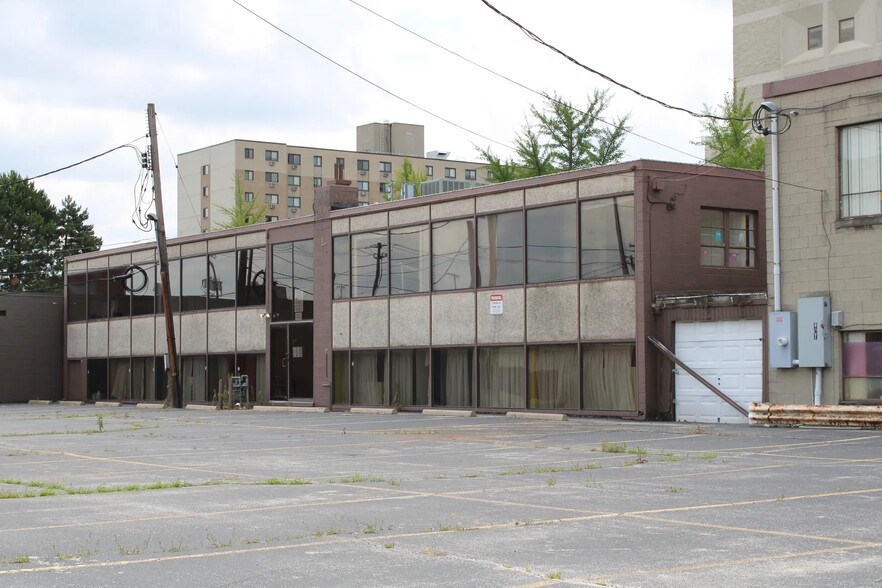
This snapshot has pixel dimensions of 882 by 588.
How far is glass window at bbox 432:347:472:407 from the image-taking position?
3466cm

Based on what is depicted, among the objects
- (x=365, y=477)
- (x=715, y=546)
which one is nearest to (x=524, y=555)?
(x=715, y=546)

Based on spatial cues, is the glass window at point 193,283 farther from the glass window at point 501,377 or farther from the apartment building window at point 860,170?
the apartment building window at point 860,170

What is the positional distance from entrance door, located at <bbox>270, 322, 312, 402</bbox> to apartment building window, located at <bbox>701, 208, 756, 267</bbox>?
49.7ft

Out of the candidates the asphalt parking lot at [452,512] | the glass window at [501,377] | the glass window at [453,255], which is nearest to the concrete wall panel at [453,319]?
the glass window at [453,255]

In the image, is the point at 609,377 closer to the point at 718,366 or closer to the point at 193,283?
the point at 718,366

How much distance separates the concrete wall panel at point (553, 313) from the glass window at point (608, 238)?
777 millimetres

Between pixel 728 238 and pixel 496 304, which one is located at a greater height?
pixel 728 238

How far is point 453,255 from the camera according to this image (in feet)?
115

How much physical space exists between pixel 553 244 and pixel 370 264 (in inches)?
327

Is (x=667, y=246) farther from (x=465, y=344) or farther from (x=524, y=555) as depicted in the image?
(x=524, y=555)

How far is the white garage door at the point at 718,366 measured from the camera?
90.8ft

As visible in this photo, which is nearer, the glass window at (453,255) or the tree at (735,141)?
the glass window at (453,255)

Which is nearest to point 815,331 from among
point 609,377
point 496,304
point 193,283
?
point 609,377

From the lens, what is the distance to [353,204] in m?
41.5
